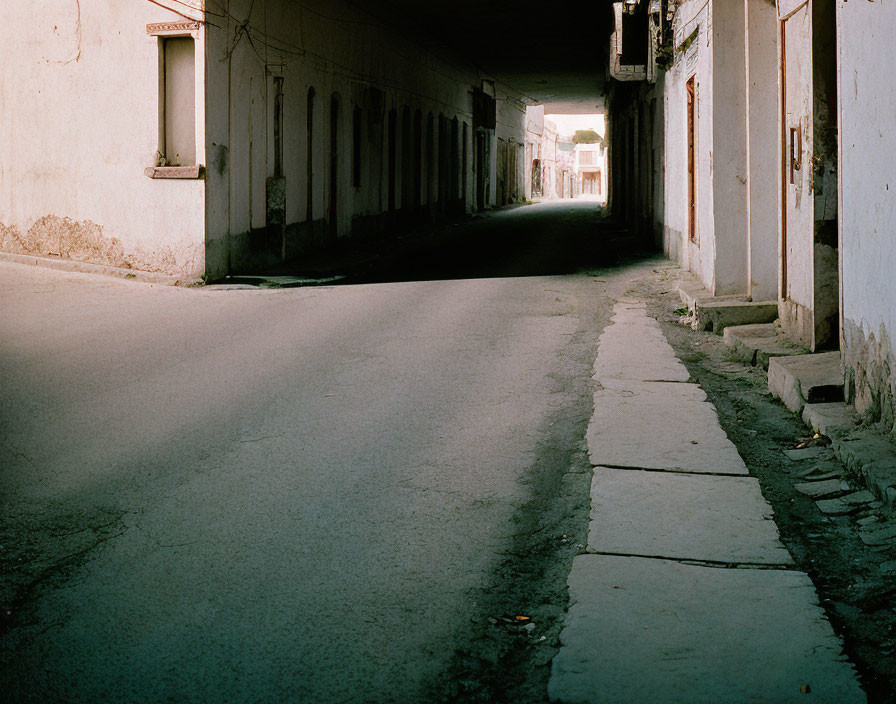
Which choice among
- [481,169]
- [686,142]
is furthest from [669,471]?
[481,169]

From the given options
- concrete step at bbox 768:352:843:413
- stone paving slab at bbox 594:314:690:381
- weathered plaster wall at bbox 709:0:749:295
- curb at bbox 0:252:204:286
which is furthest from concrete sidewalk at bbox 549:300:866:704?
curb at bbox 0:252:204:286

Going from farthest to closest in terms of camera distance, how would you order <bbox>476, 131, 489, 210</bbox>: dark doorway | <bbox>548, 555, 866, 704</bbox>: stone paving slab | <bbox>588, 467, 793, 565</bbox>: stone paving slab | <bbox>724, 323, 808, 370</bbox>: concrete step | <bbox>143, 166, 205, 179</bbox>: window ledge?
1. <bbox>476, 131, 489, 210</bbox>: dark doorway
2. <bbox>143, 166, 205, 179</bbox>: window ledge
3. <bbox>724, 323, 808, 370</bbox>: concrete step
4. <bbox>588, 467, 793, 565</bbox>: stone paving slab
5. <bbox>548, 555, 866, 704</bbox>: stone paving slab

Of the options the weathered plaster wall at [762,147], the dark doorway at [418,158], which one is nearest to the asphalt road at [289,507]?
the weathered plaster wall at [762,147]

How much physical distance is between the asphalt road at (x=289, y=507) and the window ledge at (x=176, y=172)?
417 cm

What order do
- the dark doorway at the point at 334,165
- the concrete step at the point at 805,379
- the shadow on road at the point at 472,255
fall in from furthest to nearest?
1. the dark doorway at the point at 334,165
2. the shadow on road at the point at 472,255
3. the concrete step at the point at 805,379

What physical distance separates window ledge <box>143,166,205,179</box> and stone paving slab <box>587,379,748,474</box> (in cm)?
809

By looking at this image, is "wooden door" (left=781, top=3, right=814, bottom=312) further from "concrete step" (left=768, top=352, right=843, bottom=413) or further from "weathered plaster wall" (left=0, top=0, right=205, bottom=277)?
"weathered plaster wall" (left=0, top=0, right=205, bottom=277)

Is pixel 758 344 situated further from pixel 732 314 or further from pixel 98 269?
pixel 98 269

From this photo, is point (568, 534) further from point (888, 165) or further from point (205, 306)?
point (205, 306)

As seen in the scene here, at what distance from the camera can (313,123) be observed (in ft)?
57.7

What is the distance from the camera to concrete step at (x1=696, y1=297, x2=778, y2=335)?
9156 mm

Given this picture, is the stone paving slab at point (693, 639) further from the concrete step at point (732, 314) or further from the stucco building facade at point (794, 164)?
the concrete step at point (732, 314)

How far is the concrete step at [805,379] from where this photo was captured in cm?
594

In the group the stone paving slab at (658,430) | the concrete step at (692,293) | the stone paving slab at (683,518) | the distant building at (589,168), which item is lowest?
the stone paving slab at (683,518)
